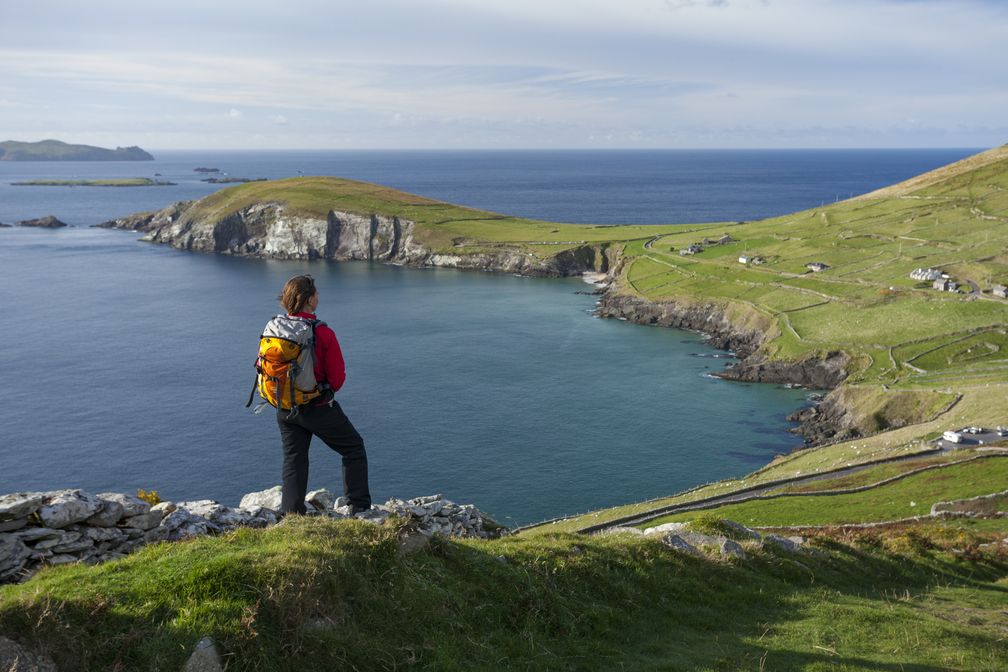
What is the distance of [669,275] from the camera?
151750mm

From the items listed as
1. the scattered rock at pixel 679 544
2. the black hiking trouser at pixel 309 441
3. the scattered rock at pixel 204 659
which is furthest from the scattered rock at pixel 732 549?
the scattered rock at pixel 204 659

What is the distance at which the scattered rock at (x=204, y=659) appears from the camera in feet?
32.6

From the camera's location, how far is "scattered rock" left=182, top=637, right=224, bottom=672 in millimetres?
9930

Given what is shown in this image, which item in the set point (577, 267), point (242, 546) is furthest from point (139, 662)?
point (577, 267)

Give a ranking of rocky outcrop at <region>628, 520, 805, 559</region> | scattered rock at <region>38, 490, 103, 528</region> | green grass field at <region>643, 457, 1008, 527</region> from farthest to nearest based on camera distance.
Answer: green grass field at <region>643, 457, 1008, 527</region>
rocky outcrop at <region>628, 520, 805, 559</region>
scattered rock at <region>38, 490, 103, 528</region>

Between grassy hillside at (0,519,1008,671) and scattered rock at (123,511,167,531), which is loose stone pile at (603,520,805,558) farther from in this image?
scattered rock at (123,511,167,531)

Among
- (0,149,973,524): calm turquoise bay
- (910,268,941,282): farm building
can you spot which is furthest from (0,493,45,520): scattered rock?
(910,268,941,282): farm building

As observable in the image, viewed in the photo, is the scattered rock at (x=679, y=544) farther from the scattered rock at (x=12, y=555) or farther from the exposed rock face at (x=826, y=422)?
the exposed rock face at (x=826, y=422)

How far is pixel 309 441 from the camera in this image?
15.4m

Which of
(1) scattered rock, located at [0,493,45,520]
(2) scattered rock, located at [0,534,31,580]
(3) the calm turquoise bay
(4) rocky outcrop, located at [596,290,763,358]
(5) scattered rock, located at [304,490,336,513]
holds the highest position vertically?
(1) scattered rock, located at [0,493,45,520]

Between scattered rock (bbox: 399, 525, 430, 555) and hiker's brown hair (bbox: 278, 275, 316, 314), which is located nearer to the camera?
scattered rock (bbox: 399, 525, 430, 555)

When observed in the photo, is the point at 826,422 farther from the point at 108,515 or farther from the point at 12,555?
the point at 12,555

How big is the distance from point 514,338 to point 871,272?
2465 inches

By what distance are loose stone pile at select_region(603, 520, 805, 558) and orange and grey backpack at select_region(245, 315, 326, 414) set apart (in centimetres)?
1013
